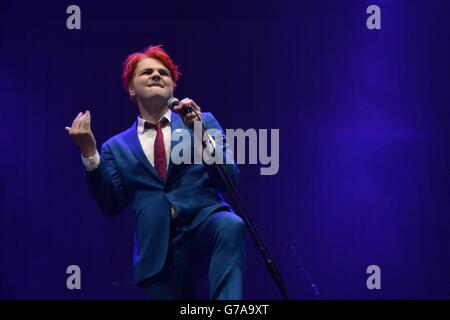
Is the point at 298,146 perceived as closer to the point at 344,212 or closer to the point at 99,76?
the point at 344,212

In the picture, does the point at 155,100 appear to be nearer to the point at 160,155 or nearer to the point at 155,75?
the point at 155,75

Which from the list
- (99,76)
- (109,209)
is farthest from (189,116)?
(99,76)

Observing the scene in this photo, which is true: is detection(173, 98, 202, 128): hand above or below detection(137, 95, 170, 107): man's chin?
below

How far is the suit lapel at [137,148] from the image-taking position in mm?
2844

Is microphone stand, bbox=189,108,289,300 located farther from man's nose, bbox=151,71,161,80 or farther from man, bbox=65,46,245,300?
man's nose, bbox=151,71,161,80

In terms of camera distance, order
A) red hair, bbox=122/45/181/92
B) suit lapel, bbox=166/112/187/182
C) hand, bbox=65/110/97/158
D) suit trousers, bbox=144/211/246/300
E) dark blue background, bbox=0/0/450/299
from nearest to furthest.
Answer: suit trousers, bbox=144/211/246/300 < hand, bbox=65/110/97/158 < suit lapel, bbox=166/112/187/182 < red hair, bbox=122/45/181/92 < dark blue background, bbox=0/0/450/299

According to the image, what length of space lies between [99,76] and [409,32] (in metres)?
1.84

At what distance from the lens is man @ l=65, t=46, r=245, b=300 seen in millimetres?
2547

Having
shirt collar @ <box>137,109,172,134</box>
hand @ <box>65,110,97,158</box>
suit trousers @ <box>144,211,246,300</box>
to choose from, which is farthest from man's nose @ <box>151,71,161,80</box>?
suit trousers @ <box>144,211,246,300</box>

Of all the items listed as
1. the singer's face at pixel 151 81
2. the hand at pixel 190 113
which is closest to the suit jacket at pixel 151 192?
the singer's face at pixel 151 81

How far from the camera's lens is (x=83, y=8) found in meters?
4.05

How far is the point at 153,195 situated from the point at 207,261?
34 centimetres

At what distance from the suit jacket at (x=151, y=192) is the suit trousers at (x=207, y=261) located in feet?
0.14

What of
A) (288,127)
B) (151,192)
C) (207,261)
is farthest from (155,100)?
(288,127)
